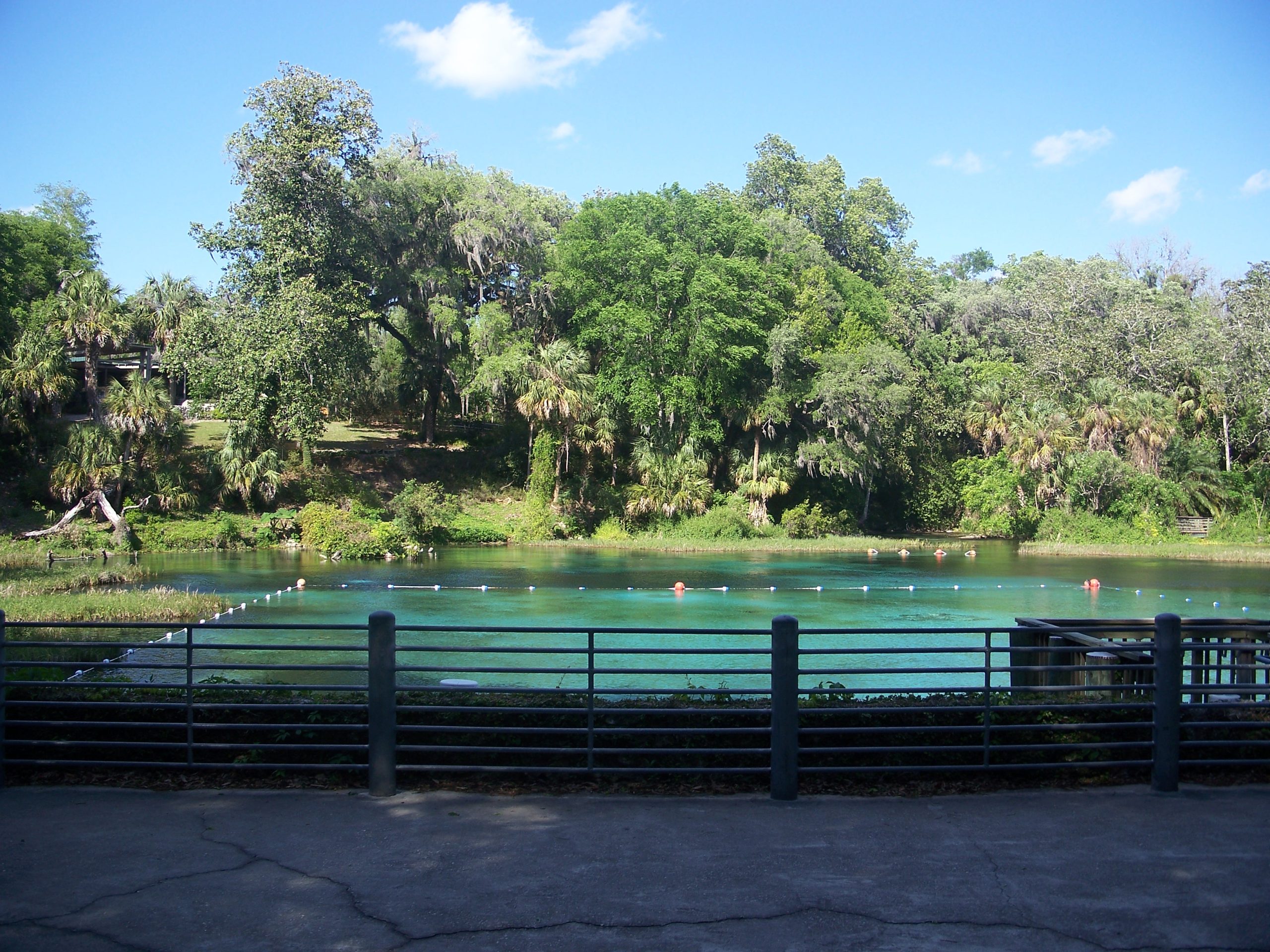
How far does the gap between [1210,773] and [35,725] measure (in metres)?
8.28

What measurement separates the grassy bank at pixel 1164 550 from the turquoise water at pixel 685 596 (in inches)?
58.5

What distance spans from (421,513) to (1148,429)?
1130 inches

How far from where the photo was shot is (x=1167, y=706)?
677 centimetres

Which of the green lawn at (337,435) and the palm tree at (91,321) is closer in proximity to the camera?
the palm tree at (91,321)

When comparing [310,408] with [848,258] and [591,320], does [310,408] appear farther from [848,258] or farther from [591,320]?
[848,258]

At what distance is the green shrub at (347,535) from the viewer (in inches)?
1353

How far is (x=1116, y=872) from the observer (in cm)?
546

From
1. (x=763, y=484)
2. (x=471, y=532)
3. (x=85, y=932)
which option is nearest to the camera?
(x=85, y=932)

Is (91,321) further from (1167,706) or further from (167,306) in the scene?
(1167,706)

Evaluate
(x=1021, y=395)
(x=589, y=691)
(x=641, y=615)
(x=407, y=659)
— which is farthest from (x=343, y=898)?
(x=1021, y=395)

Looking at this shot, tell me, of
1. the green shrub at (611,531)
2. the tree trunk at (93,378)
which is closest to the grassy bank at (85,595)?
the tree trunk at (93,378)

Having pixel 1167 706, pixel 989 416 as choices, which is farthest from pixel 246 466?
pixel 1167 706

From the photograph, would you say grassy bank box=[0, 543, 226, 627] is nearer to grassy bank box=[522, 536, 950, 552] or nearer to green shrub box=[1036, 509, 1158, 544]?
grassy bank box=[522, 536, 950, 552]

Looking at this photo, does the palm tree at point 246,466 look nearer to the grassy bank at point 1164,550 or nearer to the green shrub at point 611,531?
the green shrub at point 611,531
